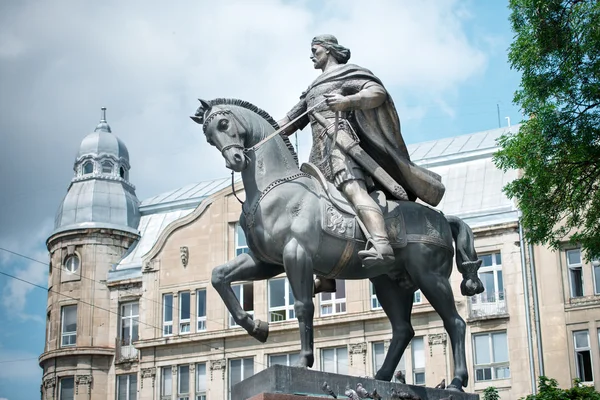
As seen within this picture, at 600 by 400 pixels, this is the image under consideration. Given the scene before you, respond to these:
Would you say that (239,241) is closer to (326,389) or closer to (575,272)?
(575,272)

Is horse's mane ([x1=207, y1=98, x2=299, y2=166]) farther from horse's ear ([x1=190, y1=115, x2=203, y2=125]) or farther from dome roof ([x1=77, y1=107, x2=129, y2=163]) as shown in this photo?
dome roof ([x1=77, y1=107, x2=129, y2=163])

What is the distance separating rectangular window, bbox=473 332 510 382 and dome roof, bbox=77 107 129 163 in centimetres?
2019

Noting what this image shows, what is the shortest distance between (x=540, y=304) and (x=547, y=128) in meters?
22.5

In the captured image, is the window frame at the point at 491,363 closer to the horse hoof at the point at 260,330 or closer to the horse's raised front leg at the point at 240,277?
the horse hoof at the point at 260,330

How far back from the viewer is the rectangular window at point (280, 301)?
51.2 m

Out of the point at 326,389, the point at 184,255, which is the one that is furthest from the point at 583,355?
the point at 326,389

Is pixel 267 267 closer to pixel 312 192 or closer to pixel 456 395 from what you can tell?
pixel 312 192

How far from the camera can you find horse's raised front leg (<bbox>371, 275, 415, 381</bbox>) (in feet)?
48.3

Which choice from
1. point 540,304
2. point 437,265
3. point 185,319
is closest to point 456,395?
point 437,265

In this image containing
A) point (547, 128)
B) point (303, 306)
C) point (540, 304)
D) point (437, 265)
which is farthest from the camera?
point (540, 304)

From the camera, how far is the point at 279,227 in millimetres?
13742

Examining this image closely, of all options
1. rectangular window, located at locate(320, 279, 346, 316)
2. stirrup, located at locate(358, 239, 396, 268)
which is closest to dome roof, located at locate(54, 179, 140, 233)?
rectangular window, located at locate(320, 279, 346, 316)

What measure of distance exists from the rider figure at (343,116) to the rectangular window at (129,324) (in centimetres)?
4053

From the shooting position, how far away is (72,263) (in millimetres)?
56219
